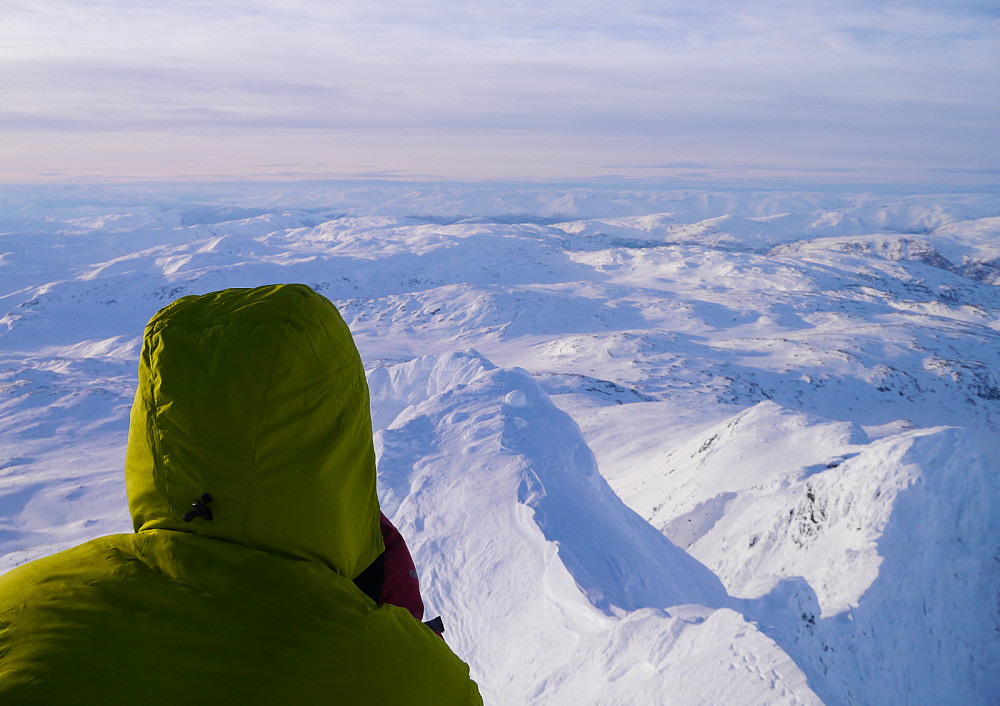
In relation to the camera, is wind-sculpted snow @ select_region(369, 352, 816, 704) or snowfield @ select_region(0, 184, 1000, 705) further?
snowfield @ select_region(0, 184, 1000, 705)

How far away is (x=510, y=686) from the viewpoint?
6406 millimetres

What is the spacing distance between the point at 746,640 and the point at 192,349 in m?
5.48

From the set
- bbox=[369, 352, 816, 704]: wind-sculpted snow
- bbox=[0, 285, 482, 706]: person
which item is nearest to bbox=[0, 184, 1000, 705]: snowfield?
bbox=[369, 352, 816, 704]: wind-sculpted snow

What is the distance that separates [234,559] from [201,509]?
Answer: 0.20 metres

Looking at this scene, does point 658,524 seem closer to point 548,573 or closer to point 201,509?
point 548,573

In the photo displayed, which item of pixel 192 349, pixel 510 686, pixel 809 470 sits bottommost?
pixel 809 470

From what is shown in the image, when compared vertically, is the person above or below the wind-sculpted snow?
above

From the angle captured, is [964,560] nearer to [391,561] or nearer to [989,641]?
[989,641]

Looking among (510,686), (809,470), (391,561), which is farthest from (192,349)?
(809,470)

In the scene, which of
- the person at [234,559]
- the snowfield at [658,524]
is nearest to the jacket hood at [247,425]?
the person at [234,559]

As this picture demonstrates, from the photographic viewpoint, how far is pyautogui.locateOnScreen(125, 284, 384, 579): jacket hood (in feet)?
5.58

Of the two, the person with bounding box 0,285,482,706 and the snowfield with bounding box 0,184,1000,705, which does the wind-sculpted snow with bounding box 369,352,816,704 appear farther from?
the person with bounding box 0,285,482,706

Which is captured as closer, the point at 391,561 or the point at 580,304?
the point at 391,561

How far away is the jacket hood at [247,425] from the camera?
1.70 m
